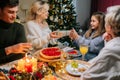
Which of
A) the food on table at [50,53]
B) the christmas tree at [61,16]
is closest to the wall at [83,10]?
the christmas tree at [61,16]

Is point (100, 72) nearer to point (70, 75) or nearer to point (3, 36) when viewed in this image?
point (70, 75)

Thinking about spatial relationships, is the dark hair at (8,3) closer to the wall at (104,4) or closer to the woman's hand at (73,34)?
the woman's hand at (73,34)

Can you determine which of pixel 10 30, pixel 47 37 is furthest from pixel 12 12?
pixel 47 37

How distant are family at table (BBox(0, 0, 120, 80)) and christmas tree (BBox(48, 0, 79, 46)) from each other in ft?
3.74

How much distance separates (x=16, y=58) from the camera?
206cm

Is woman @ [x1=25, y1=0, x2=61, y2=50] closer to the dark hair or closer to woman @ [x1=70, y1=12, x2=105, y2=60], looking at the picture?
woman @ [x1=70, y1=12, x2=105, y2=60]

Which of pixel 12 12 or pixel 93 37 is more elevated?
pixel 12 12

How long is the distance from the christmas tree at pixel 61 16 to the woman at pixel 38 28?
114 cm

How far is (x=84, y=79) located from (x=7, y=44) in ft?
3.75

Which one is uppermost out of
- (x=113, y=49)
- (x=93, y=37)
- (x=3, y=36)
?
(x=113, y=49)

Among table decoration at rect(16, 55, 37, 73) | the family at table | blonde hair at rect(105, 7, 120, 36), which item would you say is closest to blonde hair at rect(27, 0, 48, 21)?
the family at table

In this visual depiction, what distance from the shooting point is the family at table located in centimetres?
144

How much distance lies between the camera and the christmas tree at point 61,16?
4.28 metres

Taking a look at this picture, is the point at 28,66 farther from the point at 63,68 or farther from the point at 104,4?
the point at 104,4
